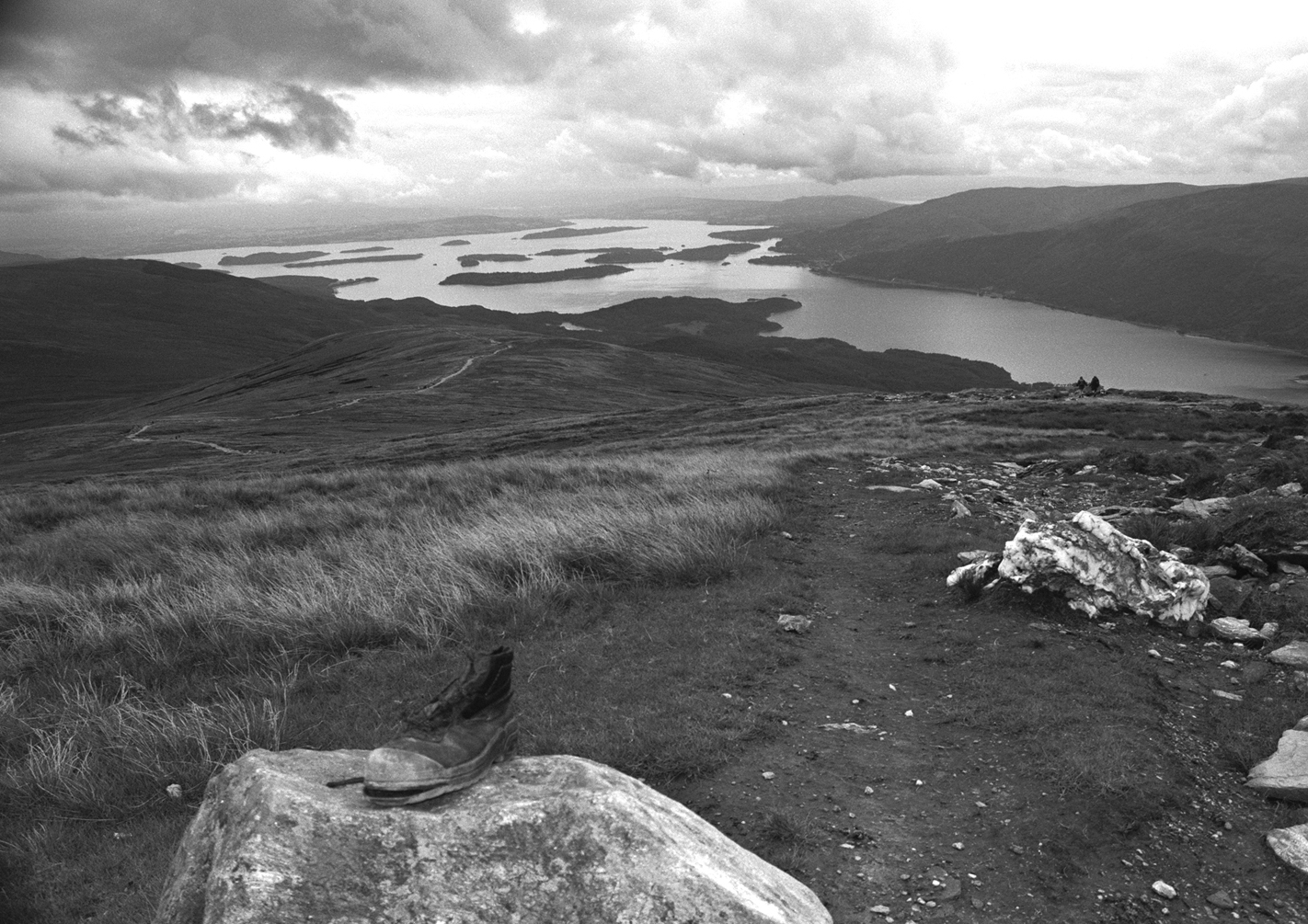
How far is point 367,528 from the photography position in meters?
12.1

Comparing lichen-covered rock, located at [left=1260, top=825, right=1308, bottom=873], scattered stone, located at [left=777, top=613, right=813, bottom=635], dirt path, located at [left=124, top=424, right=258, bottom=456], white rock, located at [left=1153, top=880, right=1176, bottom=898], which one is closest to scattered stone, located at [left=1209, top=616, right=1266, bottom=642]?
lichen-covered rock, located at [left=1260, top=825, right=1308, bottom=873]

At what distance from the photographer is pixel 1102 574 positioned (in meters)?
8.64

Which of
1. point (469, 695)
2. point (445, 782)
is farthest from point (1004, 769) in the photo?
point (445, 782)

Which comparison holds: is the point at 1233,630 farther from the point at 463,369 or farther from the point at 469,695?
the point at 463,369

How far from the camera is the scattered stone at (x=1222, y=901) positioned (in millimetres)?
4465

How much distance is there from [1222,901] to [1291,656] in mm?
3859

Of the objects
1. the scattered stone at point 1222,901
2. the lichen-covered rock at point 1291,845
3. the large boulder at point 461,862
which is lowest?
the scattered stone at point 1222,901

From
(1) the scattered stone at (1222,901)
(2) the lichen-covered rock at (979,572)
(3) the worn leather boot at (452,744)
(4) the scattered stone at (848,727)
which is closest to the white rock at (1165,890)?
(1) the scattered stone at (1222,901)

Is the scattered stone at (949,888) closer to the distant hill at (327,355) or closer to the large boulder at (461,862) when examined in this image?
the large boulder at (461,862)

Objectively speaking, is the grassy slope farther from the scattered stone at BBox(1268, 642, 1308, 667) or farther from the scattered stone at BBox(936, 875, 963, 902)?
the scattered stone at BBox(1268, 642, 1308, 667)

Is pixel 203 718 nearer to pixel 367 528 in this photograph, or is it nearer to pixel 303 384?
pixel 367 528

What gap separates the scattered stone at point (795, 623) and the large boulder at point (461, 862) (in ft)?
16.6

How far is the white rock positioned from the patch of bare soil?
4cm

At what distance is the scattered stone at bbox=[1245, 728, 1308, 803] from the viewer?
5305 mm
